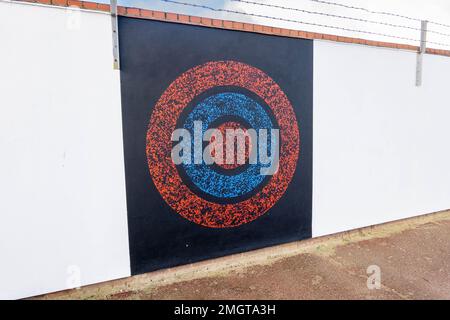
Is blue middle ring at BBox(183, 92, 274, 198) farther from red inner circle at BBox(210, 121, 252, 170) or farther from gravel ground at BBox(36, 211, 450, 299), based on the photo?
gravel ground at BBox(36, 211, 450, 299)

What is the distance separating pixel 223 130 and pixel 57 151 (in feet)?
6.15

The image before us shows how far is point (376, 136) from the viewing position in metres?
5.19

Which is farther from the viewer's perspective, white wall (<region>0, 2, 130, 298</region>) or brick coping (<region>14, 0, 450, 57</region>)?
brick coping (<region>14, 0, 450, 57</region>)

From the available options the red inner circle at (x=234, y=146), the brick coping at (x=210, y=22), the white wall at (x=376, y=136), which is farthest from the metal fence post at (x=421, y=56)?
the red inner circle at (x=234, y=146)

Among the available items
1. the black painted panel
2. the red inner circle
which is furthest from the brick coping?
the red inner circle

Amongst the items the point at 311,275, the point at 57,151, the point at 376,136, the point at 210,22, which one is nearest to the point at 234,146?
the point at 210,22

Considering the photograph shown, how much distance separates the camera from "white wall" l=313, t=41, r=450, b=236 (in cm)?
474

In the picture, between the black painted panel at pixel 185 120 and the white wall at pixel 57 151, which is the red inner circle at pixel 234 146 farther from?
the white wall at pixel 57 151

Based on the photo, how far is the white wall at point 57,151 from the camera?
2.98 m

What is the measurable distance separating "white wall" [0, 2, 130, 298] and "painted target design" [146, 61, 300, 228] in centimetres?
54

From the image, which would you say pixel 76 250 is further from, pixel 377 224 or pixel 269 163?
pixel 377 224

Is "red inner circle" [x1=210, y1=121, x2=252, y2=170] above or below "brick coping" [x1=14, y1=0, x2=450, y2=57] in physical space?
below

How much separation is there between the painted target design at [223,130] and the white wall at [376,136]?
2.40 feet
